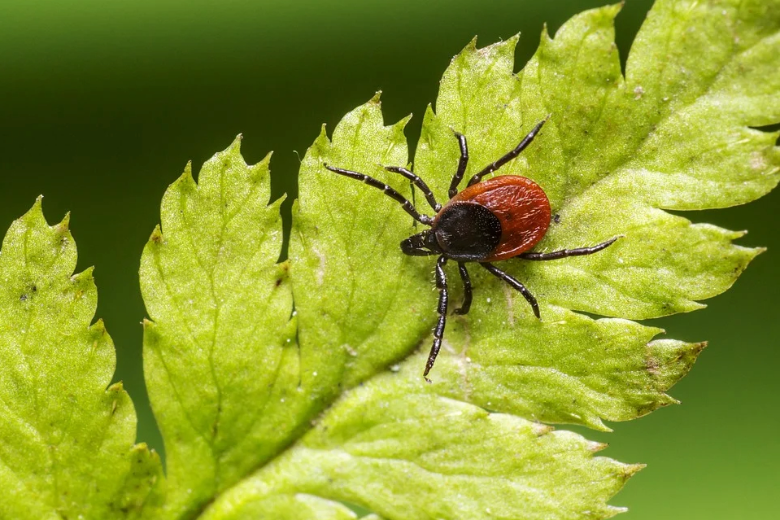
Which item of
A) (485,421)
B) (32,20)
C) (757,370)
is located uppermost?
(32,20)

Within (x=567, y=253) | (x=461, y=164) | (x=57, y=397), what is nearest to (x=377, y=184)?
(x=461, y=164)

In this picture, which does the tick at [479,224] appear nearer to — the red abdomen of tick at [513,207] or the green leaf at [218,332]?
the red abdomen of tick at [513,207]

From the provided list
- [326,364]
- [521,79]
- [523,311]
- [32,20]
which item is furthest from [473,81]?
[32,20]

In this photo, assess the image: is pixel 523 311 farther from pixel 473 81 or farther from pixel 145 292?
pixel 145 292

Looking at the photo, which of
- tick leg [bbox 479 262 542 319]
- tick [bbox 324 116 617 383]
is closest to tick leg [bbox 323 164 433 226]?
tick [bbox 324 116 617 383]

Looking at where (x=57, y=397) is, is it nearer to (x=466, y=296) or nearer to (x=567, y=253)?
(x=466, y=296)

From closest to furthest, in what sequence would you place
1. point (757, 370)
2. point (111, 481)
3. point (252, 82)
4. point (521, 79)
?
point (521, 79)
point (111, 481)
point (757, 370)
point (252, 82)

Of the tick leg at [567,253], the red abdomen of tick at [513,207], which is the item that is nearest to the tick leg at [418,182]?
the red abdomen of tick at [513,207]

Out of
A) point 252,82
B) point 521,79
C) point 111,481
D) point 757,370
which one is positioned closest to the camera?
point 521,79
